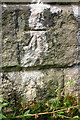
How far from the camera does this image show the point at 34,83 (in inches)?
44.6

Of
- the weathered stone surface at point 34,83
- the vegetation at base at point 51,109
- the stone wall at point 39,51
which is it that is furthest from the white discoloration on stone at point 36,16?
the vegetation at base at point 51,109

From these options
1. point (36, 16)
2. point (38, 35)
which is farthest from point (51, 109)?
point (36, 16)

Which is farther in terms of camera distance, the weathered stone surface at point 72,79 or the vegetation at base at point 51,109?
the weathered stone surface at point 72,79

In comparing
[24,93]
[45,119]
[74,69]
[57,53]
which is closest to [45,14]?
[57,53]

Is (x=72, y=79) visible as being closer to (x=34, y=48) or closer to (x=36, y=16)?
(x=34, y=48)

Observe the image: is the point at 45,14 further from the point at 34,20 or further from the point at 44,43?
the point at 44,43

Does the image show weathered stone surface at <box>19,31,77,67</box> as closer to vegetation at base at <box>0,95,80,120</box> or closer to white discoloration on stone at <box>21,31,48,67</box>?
white discoloration on stone at <box>21,31,48,67</box>

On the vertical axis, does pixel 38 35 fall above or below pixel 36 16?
below

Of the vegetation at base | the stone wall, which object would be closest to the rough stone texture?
the stone wall

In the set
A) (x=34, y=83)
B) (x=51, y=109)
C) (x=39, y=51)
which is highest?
(x=39, y=51)

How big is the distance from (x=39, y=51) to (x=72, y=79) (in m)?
0.34

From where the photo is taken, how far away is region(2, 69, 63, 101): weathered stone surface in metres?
1.11

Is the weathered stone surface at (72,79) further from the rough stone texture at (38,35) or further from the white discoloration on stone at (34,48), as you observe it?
the white discoloration on stone at (34,48)

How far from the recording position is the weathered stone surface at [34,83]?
3.66 feet
